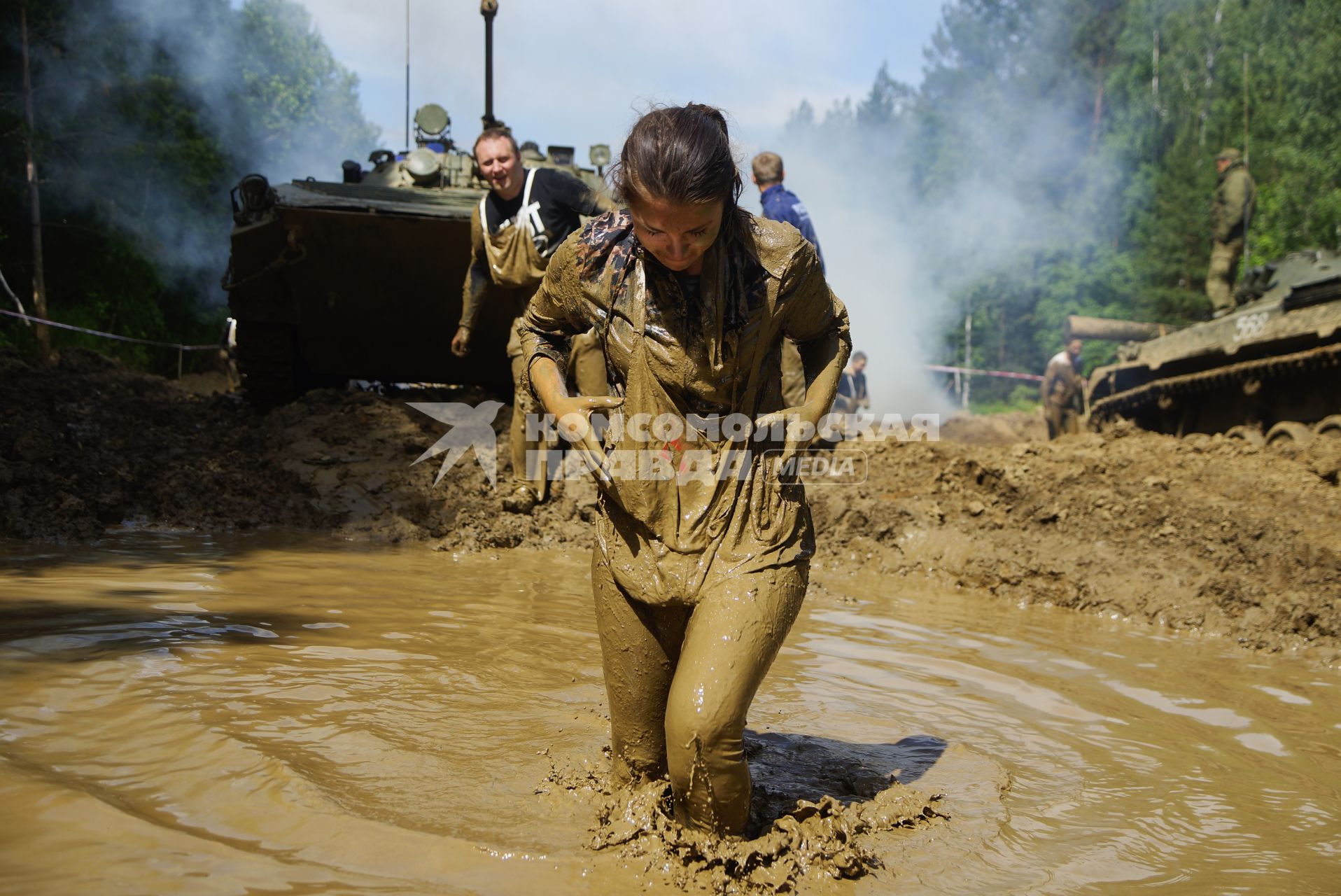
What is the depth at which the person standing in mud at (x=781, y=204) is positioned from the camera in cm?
799

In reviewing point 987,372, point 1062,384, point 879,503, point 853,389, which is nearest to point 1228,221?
point 1062,384

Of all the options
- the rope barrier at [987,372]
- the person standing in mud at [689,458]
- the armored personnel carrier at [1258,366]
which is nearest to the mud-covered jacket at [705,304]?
the person standing in mud at [689,458]

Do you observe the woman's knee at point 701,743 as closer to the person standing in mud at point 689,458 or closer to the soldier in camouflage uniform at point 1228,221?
the person standing in mud at point 689,458

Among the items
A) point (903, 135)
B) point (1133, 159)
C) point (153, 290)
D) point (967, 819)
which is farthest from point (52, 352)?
point (903, 135)

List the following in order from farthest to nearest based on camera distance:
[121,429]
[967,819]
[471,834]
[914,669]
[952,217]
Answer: [952,217] → [121,429] → [914,669] → [967,819] → [471,834]

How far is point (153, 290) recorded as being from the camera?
20969 mm

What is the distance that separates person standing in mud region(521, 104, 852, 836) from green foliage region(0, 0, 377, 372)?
1323cm

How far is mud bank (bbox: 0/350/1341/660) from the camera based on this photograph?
6105 mm

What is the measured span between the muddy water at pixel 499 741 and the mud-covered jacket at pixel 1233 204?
28.7 feet

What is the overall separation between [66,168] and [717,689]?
18.8 metres

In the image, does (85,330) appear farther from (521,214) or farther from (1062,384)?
(1062,384)

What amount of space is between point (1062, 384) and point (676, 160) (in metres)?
13.6

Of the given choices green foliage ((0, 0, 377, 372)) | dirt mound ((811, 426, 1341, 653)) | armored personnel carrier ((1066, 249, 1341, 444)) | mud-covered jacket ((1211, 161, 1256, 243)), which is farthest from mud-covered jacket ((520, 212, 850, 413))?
green foliage ((0, 0, 377, 372))

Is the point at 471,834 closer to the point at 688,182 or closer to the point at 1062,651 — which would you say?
the point at 688,182
